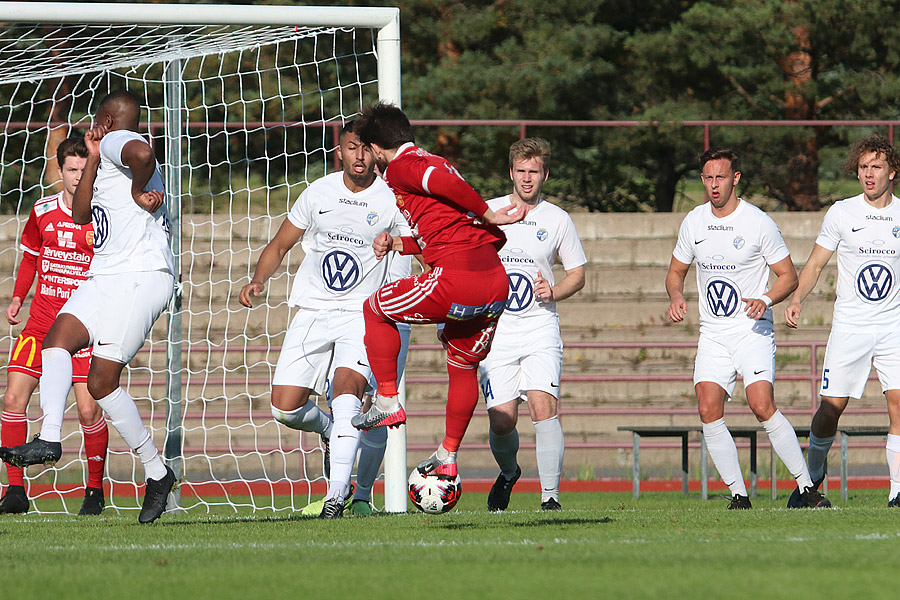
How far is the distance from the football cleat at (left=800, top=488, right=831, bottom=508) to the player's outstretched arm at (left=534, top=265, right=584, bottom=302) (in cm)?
205

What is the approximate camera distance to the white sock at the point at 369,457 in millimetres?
8172

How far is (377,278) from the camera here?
7789 mm

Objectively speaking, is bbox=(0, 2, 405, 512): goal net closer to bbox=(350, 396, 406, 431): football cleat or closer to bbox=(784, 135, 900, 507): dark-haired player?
bbox=(350, 396, 406, 431): football cleat

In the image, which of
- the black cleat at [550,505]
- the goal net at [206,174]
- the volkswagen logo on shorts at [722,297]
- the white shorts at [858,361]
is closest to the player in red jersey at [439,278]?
the black cleat at [550,505]

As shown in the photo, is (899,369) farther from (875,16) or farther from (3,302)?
(875,16)

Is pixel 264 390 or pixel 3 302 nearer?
pixel 264 390

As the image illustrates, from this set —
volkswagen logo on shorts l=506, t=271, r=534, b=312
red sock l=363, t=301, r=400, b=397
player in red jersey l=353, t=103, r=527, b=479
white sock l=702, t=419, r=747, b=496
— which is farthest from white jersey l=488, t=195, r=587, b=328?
red sock l=363, t=301, r=400, b=397

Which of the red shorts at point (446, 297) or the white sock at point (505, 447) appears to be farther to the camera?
the white sock at point (505, 447)

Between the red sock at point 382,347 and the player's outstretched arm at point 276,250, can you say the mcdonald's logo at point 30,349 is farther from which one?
the red sock at point 382,347

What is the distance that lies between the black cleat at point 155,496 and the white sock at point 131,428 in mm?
32

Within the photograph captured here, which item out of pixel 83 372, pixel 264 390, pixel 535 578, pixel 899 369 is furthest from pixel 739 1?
pixel 535 578

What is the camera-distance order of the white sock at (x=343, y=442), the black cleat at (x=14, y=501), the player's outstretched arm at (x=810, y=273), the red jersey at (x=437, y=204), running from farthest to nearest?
1. the black cleat at (x=14, y=501)
2. the player's outstretched arm at (x=810, y=273)
3. the white sock at (x=343, y=442)
4. the red jersey at (x=437, y=204)

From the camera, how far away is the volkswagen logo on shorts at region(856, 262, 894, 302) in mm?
8164

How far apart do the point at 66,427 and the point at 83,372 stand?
5.53 metres
